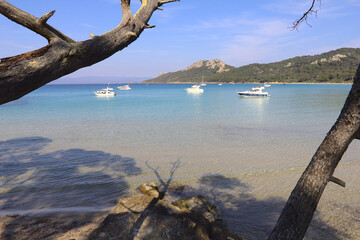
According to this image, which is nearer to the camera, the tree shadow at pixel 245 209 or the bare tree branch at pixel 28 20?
the bare tree branch at pixel 28 20

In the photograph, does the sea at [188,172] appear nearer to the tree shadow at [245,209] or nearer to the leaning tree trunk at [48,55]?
the tree shadow at [245,209]

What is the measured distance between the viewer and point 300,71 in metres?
152

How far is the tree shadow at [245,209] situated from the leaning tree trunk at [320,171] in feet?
9.59

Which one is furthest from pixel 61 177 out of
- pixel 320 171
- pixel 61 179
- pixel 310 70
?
pixel 310 70

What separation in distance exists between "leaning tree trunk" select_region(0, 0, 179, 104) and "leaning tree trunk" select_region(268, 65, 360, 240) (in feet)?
7.26

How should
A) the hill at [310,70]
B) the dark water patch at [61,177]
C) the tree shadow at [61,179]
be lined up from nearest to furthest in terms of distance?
the tree shadow at [61,179], the dark water patch at [61,177], the hill at [310,70]

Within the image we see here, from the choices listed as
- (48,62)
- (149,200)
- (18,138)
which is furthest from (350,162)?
(18,138)

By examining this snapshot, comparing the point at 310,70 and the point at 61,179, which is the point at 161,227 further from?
the point at 310,70

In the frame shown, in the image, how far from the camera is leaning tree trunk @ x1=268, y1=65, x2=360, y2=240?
2568mm

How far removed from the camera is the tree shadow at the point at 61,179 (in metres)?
6.97

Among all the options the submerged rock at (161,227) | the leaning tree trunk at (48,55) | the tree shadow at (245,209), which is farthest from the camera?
the tree shadow at (245,209)

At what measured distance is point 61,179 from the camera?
877cm

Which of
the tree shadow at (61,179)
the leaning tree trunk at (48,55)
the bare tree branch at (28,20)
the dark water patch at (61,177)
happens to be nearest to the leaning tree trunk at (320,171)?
the leaning tree trunk at (48,55)

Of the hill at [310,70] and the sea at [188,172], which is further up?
the hill at [310,70]
